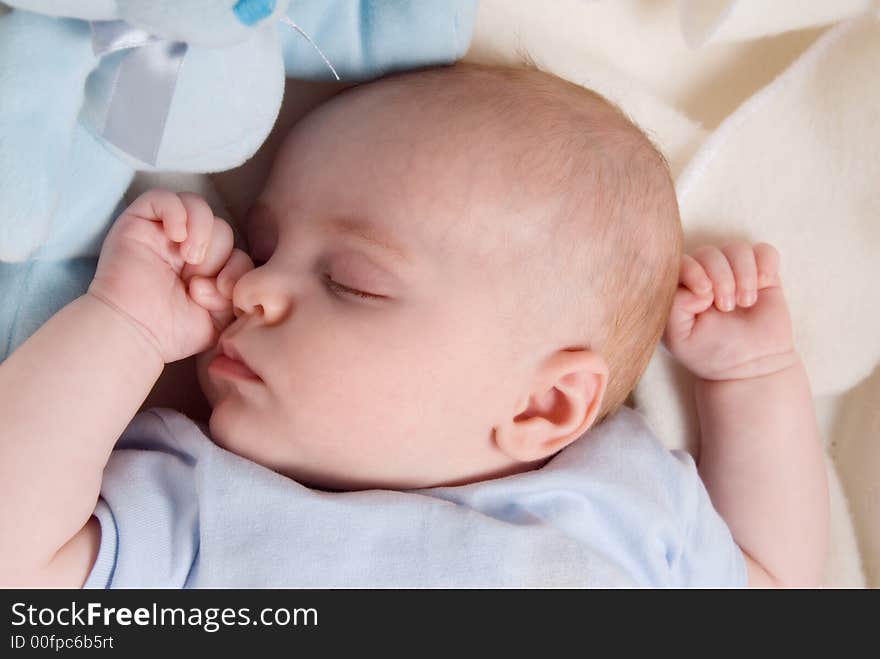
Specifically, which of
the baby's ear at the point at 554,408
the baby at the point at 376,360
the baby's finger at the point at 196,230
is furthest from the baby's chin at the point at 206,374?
the baby's ear at the point at 554,408

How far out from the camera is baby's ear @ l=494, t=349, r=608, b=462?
3.61ft

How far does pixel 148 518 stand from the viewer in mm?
1024

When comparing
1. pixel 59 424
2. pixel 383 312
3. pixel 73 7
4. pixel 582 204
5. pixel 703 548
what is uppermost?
pixel 73 7

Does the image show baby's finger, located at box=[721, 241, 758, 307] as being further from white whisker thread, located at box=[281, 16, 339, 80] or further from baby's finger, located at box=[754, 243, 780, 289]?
white whisker thread, located at box=[281, 16, 339, 80]

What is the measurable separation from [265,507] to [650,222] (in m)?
0.56

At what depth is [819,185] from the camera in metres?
1.39

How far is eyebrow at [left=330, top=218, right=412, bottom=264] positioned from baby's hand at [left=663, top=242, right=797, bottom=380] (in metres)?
0.45

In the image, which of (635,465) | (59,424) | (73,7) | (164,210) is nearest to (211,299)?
(164,210)

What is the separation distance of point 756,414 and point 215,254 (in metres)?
0.77

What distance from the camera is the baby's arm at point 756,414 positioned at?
1.32 meters

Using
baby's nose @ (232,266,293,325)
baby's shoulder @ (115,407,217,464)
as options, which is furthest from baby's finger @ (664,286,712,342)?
baby's shoulder @ (115,407,217,464)

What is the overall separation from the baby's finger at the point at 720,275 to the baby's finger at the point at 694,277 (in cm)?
1

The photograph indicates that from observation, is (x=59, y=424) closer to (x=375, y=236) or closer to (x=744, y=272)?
(x=375, y=236)
